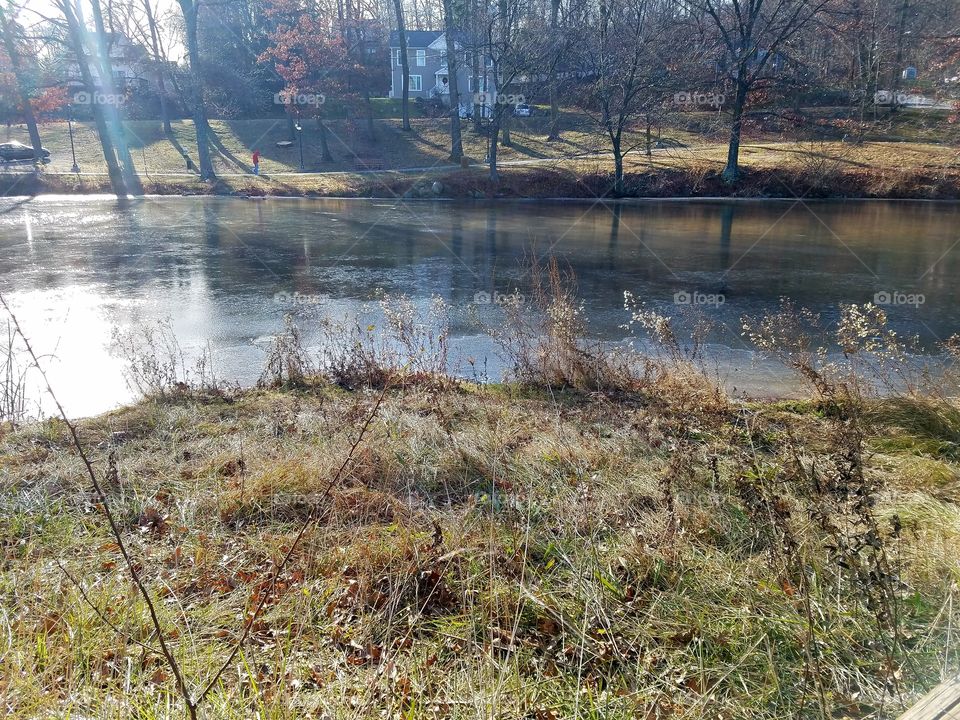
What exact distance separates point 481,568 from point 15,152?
50.2 m

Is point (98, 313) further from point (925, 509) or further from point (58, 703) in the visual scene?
point (925, 509)

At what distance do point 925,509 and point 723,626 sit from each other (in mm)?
2359

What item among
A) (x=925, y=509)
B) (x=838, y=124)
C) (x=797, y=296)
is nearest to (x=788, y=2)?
(x=838, y=124)

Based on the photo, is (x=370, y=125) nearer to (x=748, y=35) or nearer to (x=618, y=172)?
(x=618, y=172)

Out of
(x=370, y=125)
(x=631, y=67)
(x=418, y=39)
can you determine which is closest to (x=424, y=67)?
(x=418, y=39)

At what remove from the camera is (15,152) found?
4238 centimetres

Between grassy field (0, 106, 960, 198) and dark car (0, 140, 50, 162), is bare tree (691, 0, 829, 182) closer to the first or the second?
grassy field (0, 106, 960, 198)

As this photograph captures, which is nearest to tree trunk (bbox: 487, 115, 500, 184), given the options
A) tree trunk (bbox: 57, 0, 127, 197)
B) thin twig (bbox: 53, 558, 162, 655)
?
tree trunk (bbox: 57, 0, 127, 197)

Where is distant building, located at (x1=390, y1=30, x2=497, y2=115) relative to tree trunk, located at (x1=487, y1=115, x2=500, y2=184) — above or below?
above

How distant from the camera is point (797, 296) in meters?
13.9

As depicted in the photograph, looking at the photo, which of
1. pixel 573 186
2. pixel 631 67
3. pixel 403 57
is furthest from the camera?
pixel 403 57

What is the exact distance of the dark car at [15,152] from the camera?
42.1m

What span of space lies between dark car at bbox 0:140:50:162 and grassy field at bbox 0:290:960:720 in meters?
45.2

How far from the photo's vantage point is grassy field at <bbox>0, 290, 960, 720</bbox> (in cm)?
297
